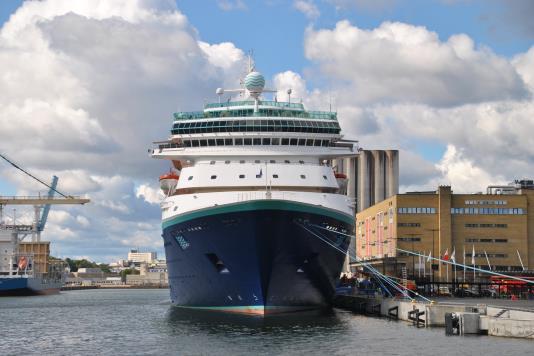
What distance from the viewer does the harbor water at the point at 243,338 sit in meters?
39.5

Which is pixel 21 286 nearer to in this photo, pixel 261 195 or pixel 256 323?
pixel 261 195

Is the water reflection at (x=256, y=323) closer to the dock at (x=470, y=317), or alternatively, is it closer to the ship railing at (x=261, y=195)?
the dock at (x=470, y=317)

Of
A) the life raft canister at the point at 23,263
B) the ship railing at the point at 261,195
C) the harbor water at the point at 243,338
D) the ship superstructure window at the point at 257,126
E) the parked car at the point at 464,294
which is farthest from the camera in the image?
the life raft canister at the point at 23,263

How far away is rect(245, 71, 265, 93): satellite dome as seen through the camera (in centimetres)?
6294

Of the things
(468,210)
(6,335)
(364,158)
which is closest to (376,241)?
(468,210)

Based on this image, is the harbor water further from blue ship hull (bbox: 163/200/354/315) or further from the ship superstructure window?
the ship superstructure window

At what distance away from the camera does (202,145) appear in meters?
57.9

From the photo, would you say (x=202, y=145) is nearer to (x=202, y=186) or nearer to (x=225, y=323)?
(x=202, y=186)

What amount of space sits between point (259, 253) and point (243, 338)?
6.48 m

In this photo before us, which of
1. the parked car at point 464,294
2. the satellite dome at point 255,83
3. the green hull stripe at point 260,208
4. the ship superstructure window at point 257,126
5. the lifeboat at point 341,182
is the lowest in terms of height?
the parked car at point 464,294

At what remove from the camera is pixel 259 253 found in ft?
158

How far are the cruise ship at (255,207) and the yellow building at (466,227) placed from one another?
53256 mm

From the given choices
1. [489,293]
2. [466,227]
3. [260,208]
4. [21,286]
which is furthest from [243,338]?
[21,286]

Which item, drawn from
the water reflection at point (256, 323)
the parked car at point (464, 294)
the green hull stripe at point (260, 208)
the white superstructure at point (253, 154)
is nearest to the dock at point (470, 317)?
the water reflection at point (256, 323)
